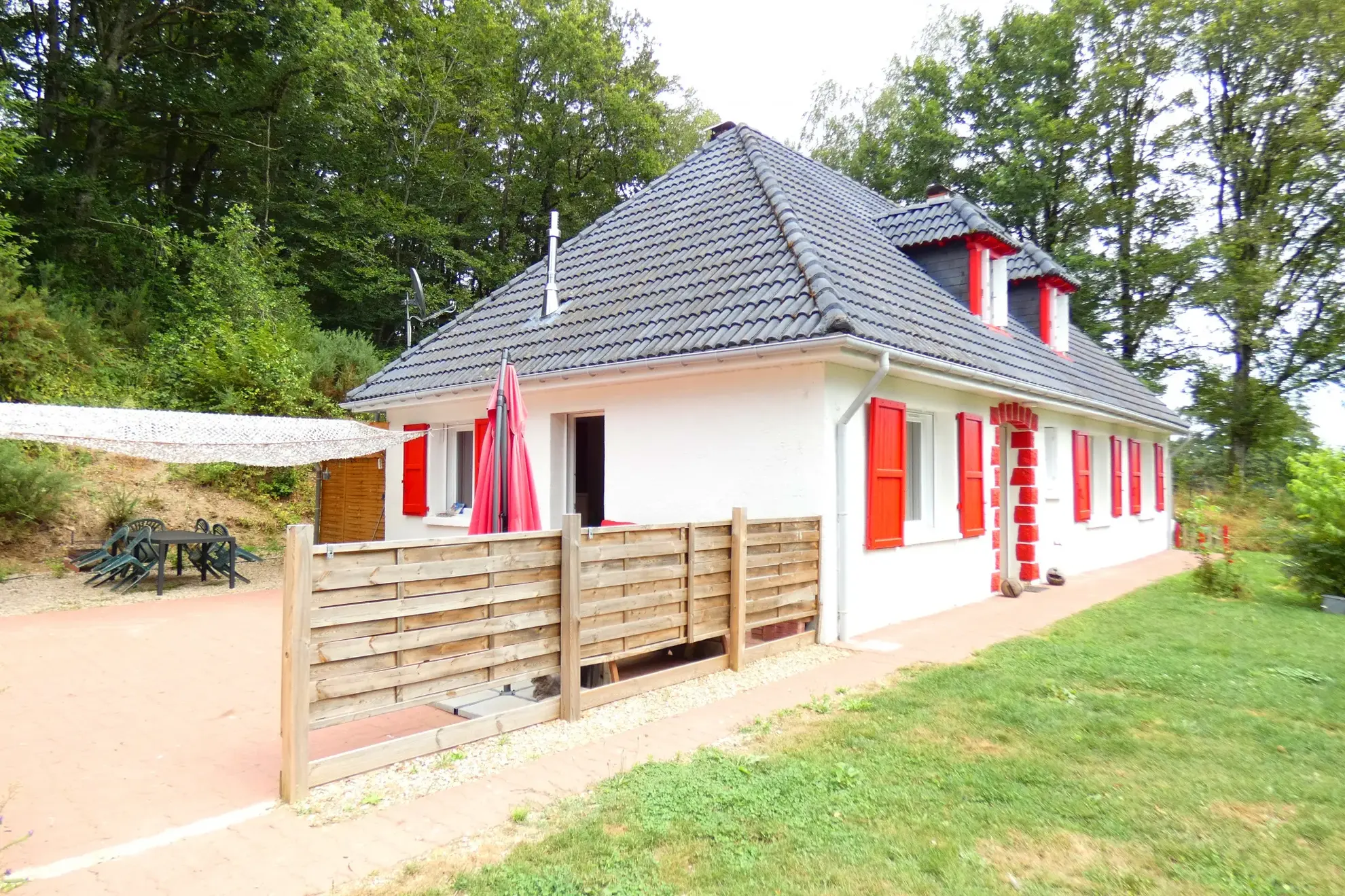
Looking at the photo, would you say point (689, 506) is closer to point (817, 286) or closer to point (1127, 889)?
point (817, 286)

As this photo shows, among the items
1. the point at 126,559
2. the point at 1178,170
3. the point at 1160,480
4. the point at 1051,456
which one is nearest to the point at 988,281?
the point at 1051,456

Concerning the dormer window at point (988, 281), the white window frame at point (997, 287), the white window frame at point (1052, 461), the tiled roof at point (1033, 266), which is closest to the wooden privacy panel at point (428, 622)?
the dormer window at point (988, 281)

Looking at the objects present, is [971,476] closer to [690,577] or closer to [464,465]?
[690,577]

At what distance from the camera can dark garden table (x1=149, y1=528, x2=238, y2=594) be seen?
10.4 meters

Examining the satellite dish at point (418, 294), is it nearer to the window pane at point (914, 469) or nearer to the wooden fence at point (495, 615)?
the window pane at point (914, 469)

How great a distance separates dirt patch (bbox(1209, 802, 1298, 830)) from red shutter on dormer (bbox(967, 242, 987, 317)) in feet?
27.7

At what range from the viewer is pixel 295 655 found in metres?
3.74

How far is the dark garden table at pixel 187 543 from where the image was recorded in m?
10.4

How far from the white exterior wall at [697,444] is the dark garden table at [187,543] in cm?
483

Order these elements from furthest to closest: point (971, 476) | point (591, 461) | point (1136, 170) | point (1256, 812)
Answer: point (1136, 170) < point (591, 461) < point (971, 476) < point (1256, 812)

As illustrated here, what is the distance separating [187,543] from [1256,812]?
1200 centimetres

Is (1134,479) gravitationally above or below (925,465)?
below

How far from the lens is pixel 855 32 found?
31.6 metres

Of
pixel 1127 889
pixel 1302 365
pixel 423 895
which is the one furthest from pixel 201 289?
pixel 1302 365
